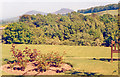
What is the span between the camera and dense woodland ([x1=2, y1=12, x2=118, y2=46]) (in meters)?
18.7

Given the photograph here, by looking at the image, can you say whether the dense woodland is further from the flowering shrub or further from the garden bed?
the garden bed

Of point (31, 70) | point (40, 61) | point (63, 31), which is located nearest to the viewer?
point (31, 70)

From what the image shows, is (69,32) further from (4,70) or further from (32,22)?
(4,70)

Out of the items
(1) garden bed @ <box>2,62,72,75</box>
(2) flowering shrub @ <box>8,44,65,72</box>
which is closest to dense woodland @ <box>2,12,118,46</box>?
(2) flowering shrub @ <box>8,44,65,72</box>

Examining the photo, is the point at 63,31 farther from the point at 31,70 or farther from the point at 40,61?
the point at 31,70

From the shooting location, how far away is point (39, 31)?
21484 mm

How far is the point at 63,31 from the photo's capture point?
2155cm

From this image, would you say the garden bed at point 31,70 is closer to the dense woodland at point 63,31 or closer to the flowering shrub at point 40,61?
the flowering shrub at point 40,61

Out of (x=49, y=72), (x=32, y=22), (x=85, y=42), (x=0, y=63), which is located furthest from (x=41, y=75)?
(x=32, y=22)

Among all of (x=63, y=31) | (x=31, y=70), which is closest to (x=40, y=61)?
(x=31, y=70)

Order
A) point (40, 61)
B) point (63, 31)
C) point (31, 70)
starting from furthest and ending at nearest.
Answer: point (63, 31)
point (40, 61)
point (31, 70)

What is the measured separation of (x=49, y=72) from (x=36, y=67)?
76 cm

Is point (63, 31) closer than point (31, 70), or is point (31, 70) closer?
point (31, 70)

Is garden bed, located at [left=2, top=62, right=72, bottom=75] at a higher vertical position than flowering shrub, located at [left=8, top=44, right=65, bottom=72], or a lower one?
lower
